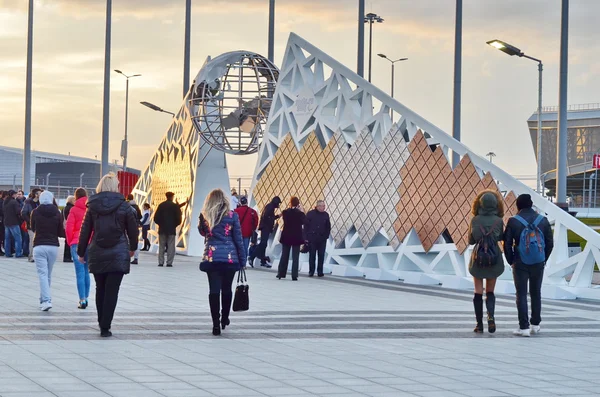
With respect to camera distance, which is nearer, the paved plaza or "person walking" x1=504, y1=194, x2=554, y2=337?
the paved plaza

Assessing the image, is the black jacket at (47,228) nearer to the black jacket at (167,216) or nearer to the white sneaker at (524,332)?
the white sneaker at (524,332)

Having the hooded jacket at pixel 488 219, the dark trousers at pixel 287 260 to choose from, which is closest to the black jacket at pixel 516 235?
the hooded jacket at pixel 488 219

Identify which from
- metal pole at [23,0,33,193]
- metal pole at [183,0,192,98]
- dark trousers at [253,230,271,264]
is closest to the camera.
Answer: dark trousers at [253,230,271,264]

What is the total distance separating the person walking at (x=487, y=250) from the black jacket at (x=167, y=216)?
14.0m

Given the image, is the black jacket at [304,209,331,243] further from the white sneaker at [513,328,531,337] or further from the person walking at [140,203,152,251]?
the person walking at [140,203,152,251]

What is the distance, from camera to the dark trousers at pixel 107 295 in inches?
473

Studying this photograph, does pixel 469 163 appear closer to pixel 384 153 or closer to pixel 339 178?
pixel 384 153

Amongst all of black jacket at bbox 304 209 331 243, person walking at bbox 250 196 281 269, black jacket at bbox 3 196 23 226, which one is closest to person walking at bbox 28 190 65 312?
black jacket at bbox 304 209 331 243

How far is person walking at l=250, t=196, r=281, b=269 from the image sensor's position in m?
24.6

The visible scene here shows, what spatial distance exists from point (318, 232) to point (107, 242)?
1107 cm

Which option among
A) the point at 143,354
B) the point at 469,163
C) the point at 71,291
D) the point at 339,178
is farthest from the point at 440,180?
the point at 143,354

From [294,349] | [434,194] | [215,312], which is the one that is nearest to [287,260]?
[434,194]

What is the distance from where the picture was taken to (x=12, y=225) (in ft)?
93.4

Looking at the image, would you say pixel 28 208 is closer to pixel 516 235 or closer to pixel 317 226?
pixel 317 226
